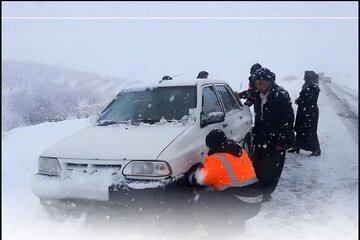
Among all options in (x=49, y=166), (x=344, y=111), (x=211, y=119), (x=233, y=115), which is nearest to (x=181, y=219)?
(x=211, y=119)

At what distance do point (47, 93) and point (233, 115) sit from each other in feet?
8.82

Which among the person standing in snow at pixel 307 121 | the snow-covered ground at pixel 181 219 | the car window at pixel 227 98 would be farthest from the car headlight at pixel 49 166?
the person standing in snow at pixel 307 121

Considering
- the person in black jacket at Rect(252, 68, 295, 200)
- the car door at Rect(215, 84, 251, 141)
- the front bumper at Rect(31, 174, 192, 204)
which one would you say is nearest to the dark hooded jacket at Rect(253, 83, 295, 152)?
the person in black jacket at Rect(252, 68, 295, 200)

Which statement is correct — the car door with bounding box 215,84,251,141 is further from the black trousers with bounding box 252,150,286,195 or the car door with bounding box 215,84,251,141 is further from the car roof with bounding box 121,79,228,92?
the black trousers with bounding box 252,150,286,195

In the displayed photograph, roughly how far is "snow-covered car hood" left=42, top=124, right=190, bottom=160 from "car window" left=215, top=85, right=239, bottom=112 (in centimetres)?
130

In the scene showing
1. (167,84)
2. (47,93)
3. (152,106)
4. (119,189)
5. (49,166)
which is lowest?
(119,189)

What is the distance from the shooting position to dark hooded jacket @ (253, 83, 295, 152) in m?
4.23

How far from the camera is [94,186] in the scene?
3.19m

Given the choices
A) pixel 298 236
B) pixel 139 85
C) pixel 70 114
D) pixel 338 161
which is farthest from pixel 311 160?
pixel 70 114

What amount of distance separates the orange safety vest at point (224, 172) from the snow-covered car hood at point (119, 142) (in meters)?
0.45

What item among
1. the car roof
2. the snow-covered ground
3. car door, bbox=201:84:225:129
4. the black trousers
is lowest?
the snow-covered ground

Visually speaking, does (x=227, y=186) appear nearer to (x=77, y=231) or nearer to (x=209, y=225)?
(x=209, y=225)

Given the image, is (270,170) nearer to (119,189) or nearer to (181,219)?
(181,219)

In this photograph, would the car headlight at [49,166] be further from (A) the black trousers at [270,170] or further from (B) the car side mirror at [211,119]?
(A) the black trousers at [270,170]
